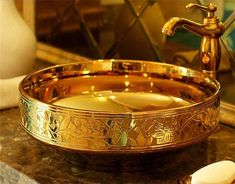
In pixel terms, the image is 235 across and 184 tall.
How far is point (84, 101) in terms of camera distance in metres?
1.00

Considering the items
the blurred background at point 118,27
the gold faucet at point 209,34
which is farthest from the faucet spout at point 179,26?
the blurred background at point 118,27

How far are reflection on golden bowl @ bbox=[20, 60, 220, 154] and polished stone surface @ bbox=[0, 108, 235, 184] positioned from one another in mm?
39

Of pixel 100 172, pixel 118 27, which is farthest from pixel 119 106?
pixel 118 27

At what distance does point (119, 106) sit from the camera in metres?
0.98

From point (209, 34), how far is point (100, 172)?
1.03ft

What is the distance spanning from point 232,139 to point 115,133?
293mm

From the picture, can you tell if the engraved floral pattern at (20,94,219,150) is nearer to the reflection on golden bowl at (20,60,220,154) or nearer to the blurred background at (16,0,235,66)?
the reflection on golden bowl at (20,60,220,154)

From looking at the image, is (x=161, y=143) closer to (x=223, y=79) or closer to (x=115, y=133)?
(x=115, y=133)

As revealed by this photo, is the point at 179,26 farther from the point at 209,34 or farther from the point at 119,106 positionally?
the point at 119,106

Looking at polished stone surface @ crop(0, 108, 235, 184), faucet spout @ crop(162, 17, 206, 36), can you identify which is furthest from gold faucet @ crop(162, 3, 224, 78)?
polished stone surface @ crop(0, 108, 235, 184)

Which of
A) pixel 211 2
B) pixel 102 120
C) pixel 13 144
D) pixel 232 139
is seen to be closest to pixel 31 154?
pixel 13 144

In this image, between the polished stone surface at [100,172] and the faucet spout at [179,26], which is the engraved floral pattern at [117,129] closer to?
the polished stone surface at [100,172]

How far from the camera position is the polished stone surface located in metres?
0.83

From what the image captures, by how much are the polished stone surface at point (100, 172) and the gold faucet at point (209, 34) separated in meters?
0.13
